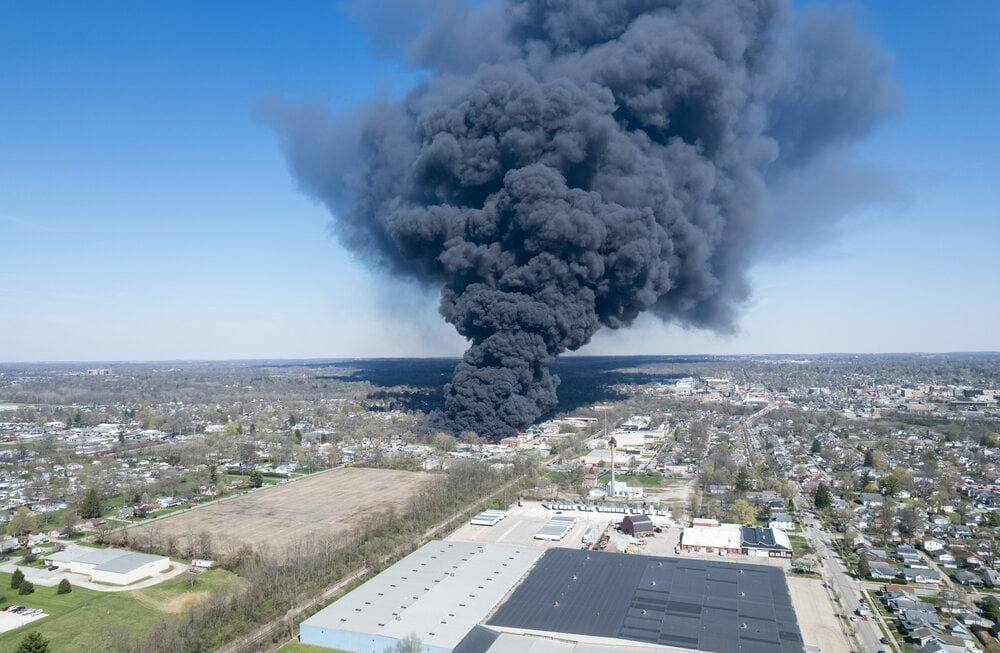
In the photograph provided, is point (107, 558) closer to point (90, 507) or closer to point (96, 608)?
point (96, 608)

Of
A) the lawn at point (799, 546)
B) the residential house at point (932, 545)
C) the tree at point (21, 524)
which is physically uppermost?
the tree at point (21, 524)

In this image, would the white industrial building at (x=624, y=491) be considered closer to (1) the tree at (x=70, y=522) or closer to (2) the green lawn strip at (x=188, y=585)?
(2) the green lawn strip at (x=188, y=585)

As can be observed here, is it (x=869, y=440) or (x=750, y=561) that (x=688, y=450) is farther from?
(x=750, y=561)

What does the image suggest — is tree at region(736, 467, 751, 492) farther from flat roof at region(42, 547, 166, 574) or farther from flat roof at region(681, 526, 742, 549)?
flat roof at region(42, 547, 166, 574)

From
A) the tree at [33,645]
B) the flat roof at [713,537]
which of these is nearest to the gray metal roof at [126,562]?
the tree at [33,645]

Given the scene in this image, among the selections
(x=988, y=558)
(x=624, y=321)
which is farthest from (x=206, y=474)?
(x=988, y=558)
